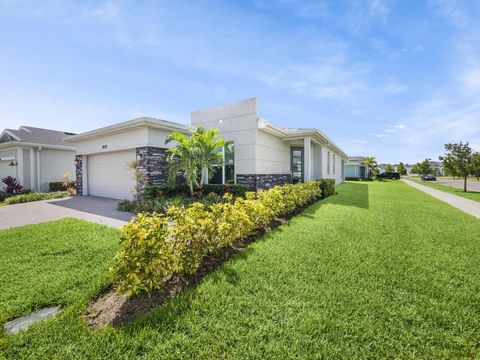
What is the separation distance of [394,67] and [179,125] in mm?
10192

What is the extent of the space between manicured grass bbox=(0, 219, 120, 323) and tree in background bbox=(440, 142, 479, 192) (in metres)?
24.0

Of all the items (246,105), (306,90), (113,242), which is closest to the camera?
(113,242)

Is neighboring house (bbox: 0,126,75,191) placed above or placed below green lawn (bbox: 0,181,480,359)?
above

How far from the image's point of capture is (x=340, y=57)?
350 inches

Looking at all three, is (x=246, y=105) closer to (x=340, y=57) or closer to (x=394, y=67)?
(x=340, y=57)

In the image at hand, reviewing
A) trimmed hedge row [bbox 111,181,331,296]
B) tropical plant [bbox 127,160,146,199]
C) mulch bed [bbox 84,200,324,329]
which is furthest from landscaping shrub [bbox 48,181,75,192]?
mulch bed [bbox 84,200,324,329]

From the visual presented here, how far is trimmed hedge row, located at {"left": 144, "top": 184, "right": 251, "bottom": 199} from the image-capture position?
9.26 m

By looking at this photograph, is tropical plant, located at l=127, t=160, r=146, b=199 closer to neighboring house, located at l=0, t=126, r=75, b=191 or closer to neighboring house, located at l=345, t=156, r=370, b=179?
neighboring house, located at l=0, t=126, r=75, b=191

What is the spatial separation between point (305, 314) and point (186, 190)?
816 centimetres

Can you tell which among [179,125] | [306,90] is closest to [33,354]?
[179,125]

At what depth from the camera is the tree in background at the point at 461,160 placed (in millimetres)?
16719

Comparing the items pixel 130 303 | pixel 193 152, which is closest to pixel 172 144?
pixel 193 152

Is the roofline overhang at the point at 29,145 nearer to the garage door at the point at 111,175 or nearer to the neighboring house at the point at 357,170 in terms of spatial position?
the garage door at the point at 111,175

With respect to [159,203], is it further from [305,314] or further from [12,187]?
[12,187]
